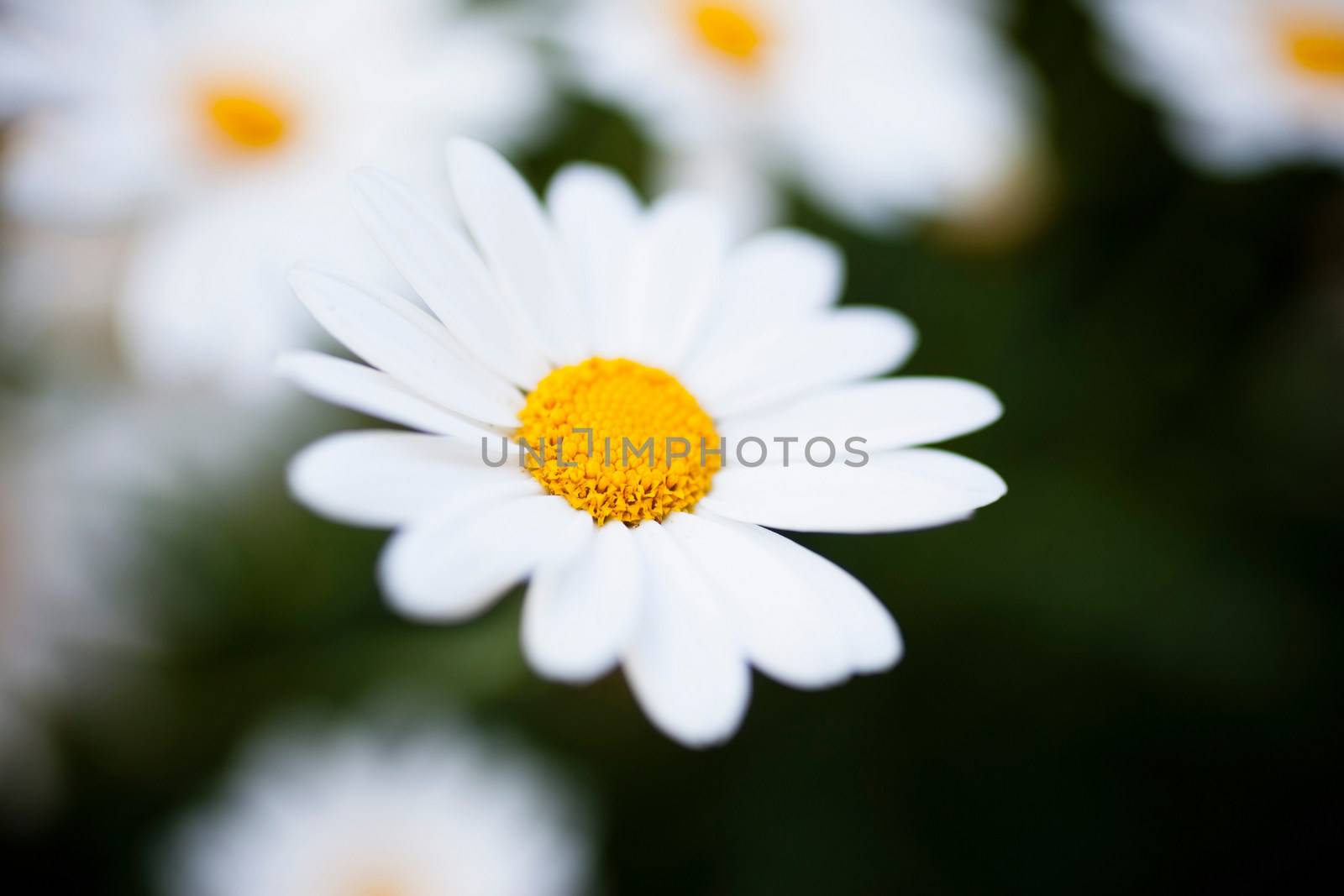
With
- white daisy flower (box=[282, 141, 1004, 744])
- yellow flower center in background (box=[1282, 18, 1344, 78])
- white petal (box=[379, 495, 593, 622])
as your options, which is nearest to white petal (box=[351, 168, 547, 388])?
white daisy flower (box=[282, 141, 1004, 744])

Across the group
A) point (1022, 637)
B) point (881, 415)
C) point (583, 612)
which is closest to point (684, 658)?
point (583, 612)

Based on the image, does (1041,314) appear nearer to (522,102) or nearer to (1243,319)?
(1243,319)

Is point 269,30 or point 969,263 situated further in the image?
point 969,263

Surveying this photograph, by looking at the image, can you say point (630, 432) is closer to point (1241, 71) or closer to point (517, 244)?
point (517, 244)

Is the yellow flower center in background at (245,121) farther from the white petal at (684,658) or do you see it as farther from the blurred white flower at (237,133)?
the white petal at (684,658)

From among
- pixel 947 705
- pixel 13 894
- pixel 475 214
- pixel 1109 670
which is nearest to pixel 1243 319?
pixel 1109 670

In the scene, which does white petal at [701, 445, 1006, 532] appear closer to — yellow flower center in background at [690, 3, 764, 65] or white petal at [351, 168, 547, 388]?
white petal at [351, 168, 547, 388]
